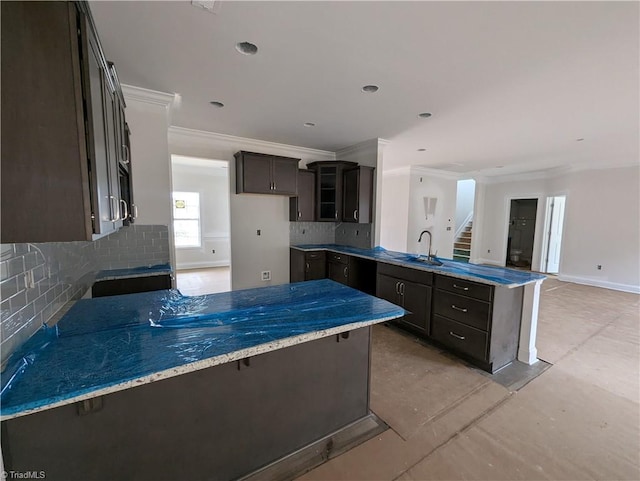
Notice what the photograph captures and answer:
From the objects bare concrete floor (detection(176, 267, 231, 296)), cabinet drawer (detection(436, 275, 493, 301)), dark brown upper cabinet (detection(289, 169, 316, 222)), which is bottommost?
bare concrete floor (detection(176, 267, 231, 296))

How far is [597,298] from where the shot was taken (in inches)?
187

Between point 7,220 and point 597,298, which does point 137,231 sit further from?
point 597,298

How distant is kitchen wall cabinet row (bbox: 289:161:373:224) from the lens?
436 cm

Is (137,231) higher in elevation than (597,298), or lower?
higher

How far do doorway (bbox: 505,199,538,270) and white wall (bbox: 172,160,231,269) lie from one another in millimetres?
8375

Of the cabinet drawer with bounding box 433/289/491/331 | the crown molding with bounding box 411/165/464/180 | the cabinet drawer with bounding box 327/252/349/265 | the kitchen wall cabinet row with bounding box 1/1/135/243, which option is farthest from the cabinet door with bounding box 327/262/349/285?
the crown molding with bounding box 411/165/464/180

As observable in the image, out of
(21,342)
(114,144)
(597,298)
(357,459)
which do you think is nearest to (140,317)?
(21,342)

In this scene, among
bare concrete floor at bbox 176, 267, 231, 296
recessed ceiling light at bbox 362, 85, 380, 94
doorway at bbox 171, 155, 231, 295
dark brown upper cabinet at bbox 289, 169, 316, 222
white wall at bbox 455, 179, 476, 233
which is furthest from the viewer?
white wall at bbox 455, 179, 476, 233

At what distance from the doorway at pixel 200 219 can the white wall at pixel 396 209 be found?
4.22m

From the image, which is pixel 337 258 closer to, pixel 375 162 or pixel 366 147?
pixel 375 162

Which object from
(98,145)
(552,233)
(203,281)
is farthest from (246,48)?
(552,233)

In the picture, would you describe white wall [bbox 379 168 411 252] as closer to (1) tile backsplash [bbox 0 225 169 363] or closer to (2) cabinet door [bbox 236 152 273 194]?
(2) cabinet door [bbox 236 152 273 194]

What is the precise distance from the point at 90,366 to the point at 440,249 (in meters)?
7.46

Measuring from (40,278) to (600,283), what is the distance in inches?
331
